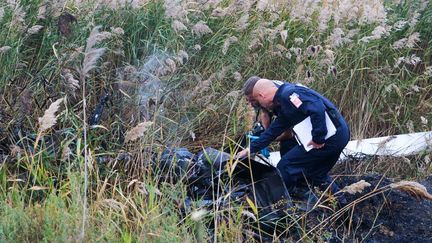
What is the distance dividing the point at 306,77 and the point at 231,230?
10.7 ft

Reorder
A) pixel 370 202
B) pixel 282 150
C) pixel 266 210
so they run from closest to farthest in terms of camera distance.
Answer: pixel 266 210 → pixel 370 202 → pixel 282 150

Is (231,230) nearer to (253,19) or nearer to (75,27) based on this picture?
(75,27)

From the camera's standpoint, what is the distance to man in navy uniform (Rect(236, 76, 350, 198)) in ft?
21.3

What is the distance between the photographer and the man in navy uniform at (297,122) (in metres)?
6.48

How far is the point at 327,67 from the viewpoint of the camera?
8375 millimetres

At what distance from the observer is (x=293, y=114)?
6.52 meters

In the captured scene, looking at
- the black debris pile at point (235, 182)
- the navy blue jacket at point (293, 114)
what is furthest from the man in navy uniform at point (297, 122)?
the black debris pile at point (235, 182)

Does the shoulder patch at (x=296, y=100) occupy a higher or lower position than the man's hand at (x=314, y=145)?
higher

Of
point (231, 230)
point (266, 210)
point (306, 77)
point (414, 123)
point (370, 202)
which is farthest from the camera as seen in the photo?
point (414, 123)

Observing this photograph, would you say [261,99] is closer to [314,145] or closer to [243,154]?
[314,145]

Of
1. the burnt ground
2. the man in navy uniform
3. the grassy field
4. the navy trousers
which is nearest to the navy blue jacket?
the man in navy uniform

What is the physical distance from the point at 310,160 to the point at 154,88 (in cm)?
155

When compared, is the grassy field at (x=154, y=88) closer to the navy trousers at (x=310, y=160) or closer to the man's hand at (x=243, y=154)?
the man's hand at (x=243, y=154)

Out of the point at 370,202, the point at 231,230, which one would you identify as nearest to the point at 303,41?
the point at 370,202
